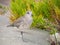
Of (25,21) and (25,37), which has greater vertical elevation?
(25,21)

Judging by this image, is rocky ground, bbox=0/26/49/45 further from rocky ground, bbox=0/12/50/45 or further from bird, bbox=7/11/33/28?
bird, bbox=7/11/33/28

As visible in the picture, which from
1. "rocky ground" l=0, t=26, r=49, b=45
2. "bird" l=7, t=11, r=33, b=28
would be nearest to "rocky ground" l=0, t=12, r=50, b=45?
"rocky ground" l=0, t=26, r=49, b=45

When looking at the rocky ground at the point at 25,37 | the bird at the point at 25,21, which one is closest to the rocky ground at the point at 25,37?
the rocky ground at the point at 25,37

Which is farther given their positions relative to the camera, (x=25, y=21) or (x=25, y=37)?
(x=25, y=21)

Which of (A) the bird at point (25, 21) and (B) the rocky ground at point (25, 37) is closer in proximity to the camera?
(B) the rocky ground at point (25, 37)

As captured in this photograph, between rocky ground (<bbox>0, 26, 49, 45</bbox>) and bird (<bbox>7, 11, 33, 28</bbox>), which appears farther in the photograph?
bird (<bbox>7, 11, 33, 28</bbox>)

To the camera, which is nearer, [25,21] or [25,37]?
[25,37]

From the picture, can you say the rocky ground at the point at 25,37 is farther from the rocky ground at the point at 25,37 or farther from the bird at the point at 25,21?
the bird at the point at 25,21

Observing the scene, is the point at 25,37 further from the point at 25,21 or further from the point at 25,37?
the point at 25,21

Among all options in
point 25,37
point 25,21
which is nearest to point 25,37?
point 25,37

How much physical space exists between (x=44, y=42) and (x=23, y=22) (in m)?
1.48

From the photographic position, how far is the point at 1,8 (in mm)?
13734

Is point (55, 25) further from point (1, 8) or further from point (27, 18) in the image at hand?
point (1, 8)

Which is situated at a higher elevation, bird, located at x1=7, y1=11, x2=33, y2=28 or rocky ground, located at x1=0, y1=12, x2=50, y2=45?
bird, located at x1=7, y1=11, x2=33, y2=28
